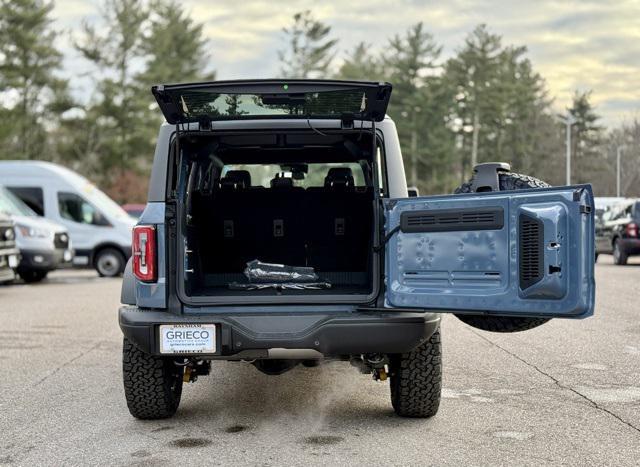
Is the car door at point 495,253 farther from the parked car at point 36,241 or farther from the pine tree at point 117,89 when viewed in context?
the pine tree at point 117,89

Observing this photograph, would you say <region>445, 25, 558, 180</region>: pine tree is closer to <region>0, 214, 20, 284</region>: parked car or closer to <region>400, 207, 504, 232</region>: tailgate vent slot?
<region>0, 214, 20, 284</region>: parked car

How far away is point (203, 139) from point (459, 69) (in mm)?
68327

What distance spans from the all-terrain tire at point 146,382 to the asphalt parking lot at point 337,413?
0.32ft

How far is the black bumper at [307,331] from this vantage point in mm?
4949

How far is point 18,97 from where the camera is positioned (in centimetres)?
4791

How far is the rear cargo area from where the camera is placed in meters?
6.53

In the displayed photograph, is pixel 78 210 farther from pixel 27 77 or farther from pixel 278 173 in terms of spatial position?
pixel 27 77

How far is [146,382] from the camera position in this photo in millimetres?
5441

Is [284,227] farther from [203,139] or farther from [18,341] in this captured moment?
[18,341]

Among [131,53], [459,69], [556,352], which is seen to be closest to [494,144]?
[459,69]

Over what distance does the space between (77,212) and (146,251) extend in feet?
49.9

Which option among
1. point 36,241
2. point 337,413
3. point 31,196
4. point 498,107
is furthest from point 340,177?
point 498,107

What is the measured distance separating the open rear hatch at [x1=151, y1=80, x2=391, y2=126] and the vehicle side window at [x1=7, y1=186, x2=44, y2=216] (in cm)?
1528

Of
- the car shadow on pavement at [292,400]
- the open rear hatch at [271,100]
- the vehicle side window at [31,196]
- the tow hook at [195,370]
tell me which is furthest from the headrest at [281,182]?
the vehicle side window at [31,196]
